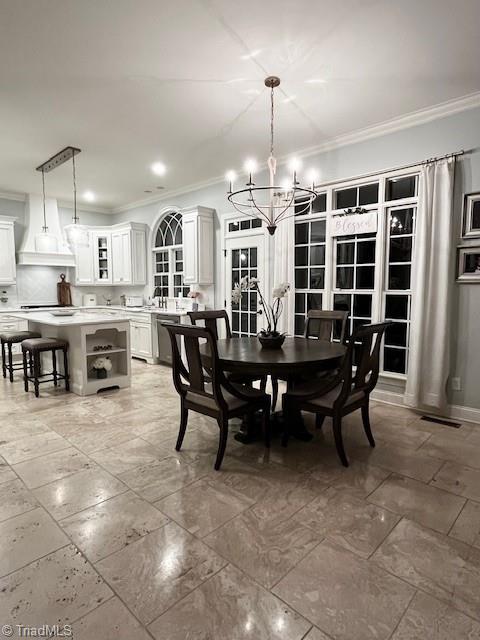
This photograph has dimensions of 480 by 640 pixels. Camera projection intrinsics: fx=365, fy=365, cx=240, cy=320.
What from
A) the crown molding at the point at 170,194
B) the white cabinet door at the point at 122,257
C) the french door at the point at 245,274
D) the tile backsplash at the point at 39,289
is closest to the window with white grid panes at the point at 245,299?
the french door at the point at 245,274

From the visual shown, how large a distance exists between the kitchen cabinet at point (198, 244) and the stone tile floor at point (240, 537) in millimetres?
3036

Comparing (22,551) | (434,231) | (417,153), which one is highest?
(417,153)

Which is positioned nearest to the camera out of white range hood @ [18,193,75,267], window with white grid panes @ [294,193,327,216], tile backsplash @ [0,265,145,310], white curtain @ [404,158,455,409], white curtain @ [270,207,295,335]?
white curtain @ [404,158,455,409]

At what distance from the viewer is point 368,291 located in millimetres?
4113

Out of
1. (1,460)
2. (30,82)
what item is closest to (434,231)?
(30,82)

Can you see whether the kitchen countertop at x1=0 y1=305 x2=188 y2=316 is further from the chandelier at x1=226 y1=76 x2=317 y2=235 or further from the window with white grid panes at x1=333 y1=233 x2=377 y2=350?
the window with white grid panes at x1=333 y1=233 x2=377 y2=350

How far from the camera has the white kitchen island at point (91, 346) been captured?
14.0 ft

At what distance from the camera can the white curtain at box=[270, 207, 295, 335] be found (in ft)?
15.3

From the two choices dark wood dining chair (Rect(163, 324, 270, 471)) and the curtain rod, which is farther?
the curtain rod

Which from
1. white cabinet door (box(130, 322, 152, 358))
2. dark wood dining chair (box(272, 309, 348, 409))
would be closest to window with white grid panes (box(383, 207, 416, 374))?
dark wood dining chair (box(272, 309, 348, 409))

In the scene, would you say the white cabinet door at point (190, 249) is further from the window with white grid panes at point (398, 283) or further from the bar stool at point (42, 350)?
the window with white grid panes at point (398, 283)

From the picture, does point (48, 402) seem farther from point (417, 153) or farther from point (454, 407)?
point (417, 153)

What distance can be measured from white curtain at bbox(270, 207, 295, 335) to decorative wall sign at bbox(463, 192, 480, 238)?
A: 1.90 meters

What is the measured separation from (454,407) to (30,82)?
4.73m
